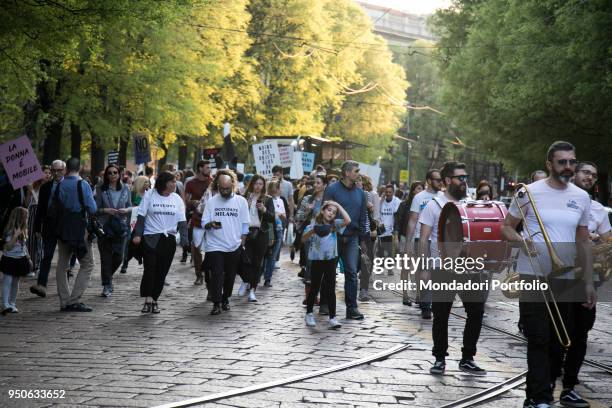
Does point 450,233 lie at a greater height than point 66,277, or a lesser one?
greater

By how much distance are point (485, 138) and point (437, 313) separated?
32.0 metres

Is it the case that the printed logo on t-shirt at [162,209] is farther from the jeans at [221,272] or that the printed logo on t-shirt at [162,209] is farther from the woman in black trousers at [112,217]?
the woman in black trousers at [112,217]

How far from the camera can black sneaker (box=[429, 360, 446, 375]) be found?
8531 millimetres

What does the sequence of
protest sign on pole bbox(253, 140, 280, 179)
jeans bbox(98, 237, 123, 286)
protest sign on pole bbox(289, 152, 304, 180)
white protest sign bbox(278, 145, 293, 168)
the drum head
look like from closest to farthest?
the drum head → jeans bbox(98, 237, 123, 286) → protest sign on pole bbox(253, 140, 280, 179) → white protest sign bbox(278, 145, 293, 168) → protest sign on pole bbox(289, 152, 304, 180)

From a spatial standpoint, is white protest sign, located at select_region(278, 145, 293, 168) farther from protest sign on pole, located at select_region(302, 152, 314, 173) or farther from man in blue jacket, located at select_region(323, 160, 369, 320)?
man in blue jacket, located at select_region(323, 160, 369, 320)

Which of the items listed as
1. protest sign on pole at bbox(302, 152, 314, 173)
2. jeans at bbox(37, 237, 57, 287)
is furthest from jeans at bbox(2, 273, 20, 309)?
protest sign on pole at bbox(302, 152, 314, 173)

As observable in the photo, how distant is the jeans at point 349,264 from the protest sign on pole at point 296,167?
2010 centimetres

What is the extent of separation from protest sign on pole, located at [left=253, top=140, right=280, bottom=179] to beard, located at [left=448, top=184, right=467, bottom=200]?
19680 mm

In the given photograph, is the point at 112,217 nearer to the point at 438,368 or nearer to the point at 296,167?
the point at 438,368

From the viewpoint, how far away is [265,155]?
1155 inches

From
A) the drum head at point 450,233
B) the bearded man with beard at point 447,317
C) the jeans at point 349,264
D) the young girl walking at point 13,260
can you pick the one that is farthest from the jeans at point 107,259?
the drum head at point 450,233

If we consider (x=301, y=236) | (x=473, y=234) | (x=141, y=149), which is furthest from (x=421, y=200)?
(x=141, y=149)

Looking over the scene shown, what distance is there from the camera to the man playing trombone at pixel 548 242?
7082 mm

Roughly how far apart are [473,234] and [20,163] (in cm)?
832
